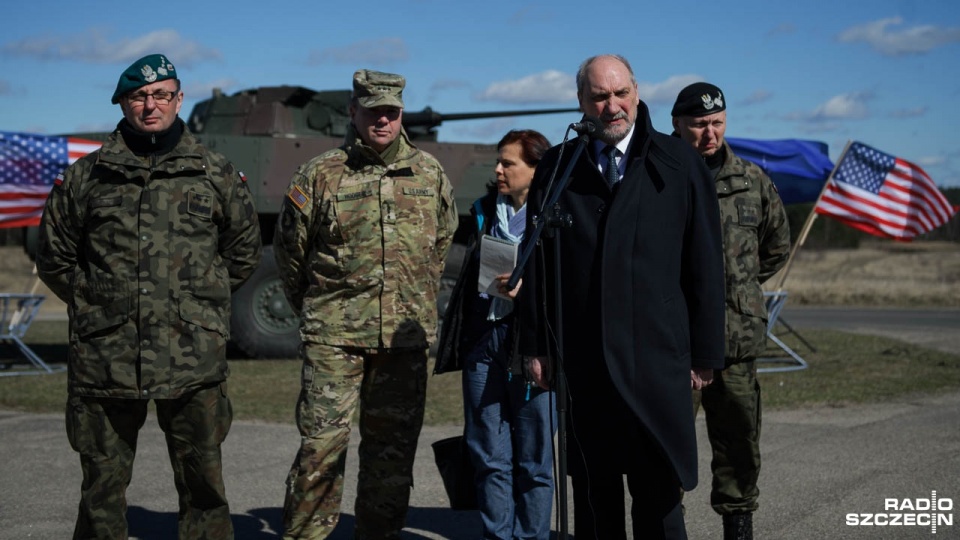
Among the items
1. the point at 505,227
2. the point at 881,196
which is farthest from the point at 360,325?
the point at 881,196

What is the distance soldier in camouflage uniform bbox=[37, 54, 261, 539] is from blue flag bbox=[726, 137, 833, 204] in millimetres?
11041

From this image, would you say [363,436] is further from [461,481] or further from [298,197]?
[298,197]

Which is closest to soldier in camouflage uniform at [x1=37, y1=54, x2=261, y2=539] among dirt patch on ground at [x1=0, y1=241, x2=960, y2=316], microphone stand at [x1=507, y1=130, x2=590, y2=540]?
microphone stand at [x1=507, y1=130, x2=590, y2=540]

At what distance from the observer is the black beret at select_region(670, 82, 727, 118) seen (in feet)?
16.6

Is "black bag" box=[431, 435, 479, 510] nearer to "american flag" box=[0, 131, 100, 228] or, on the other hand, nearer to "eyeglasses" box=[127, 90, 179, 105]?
"eyeglasses" box=[127, 90, 179, 105]

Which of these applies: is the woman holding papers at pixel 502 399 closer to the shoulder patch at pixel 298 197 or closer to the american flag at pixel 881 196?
the shoulder patch at pixel 298 197

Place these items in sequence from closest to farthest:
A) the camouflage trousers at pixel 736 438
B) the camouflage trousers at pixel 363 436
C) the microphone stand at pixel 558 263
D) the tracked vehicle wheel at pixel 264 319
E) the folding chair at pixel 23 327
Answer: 1. the microphone stand at pixel 558 263
2. the camouflage trousers at pixel 363 436
3. the camouflage trousers at pixel 736 438
4. the folding chair at pixel 23 327
5. the tracked vehicle wheel at pixel 264 319

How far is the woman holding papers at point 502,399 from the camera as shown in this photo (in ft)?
16.4

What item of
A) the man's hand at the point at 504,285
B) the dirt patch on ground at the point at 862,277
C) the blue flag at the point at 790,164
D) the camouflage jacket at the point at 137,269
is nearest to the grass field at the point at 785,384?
the blue flag at the point at 790,164

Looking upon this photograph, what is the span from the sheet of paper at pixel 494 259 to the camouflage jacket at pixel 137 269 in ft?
3.44

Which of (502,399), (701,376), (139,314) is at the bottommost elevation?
(502,399)

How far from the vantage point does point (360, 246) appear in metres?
4.98

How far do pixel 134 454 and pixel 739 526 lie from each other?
99.0 inches

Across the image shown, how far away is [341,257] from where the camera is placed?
196 inches
